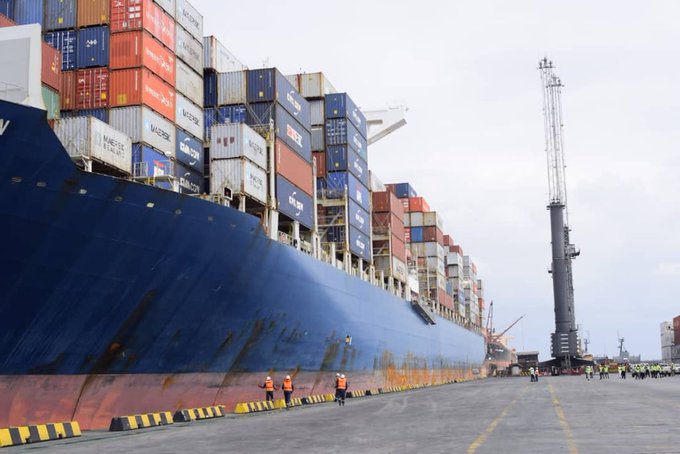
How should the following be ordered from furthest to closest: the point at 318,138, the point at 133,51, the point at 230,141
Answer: the point at 318,138 → the point at 230,141 → the point at 133,51

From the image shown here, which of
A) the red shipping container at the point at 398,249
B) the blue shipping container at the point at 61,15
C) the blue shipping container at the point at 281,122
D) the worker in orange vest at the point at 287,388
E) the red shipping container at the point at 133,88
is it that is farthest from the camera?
the red shipping container at the point at 398,249

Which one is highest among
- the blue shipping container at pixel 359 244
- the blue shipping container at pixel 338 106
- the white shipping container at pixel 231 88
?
the blue shipping container at pixel 338 106

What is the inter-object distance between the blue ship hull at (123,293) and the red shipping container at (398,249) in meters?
20.6

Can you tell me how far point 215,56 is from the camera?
3369 centimetres

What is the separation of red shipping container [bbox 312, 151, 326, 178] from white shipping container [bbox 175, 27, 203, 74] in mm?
13037

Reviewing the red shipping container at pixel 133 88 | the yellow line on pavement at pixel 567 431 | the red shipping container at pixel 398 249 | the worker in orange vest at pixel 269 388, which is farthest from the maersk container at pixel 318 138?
the yellow line on pavement at pixel 567 431

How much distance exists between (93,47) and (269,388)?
14.0 meters

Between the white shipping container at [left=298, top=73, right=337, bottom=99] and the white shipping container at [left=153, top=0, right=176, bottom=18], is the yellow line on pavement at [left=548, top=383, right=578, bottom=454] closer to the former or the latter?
the white shipping container at [left=153, top=0, right=176, bottom=18]

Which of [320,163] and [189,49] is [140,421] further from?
[320,163]

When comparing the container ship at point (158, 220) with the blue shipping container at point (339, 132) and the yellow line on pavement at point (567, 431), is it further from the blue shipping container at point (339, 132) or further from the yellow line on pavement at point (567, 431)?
the yellow line on pavement at point (567, 431)

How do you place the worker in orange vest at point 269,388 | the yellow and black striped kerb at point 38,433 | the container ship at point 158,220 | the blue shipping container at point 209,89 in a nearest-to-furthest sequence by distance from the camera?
the yellow and black striped kerb at point 38,433, the container ship at point 158,220, the worker in orange vest at point 269,388, the blue shipping container at point 209,89

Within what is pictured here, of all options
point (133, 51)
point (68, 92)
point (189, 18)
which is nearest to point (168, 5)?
point (189, 18)

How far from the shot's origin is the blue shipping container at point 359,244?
43438 millimetres

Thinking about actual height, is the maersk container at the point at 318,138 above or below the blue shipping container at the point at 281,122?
above
